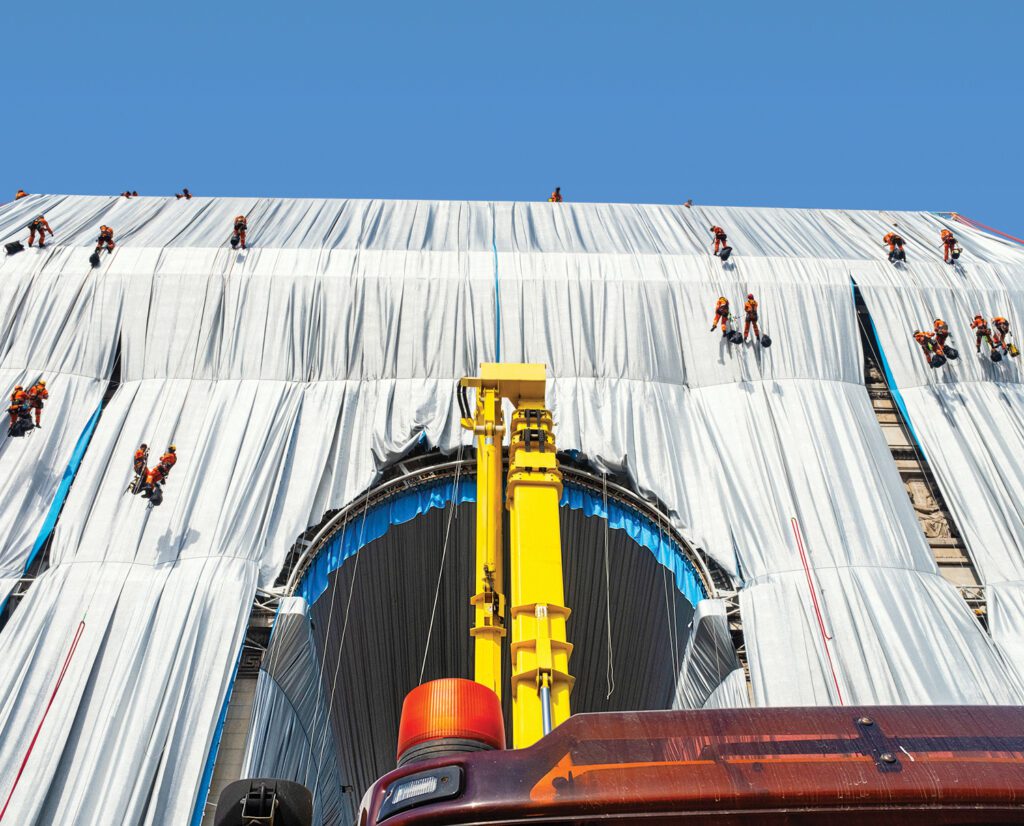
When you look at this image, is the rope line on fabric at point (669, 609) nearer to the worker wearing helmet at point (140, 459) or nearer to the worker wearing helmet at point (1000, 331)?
the worker wearing helmet at point (1000, 331)

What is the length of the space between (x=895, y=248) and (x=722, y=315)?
4781 mm

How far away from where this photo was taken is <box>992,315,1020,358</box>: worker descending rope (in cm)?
1803

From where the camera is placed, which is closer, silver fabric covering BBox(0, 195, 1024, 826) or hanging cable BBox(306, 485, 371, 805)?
silver fabric covering BBox(0, 195, 1024, 826)

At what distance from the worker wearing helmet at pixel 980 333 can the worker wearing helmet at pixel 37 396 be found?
16791 millimetres

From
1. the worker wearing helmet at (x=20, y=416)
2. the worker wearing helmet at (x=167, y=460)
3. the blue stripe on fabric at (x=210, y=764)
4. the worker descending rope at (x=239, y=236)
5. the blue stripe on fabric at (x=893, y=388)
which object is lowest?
the blue stripe on fabric at (x=210, y=764)

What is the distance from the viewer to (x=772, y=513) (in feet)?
50.8

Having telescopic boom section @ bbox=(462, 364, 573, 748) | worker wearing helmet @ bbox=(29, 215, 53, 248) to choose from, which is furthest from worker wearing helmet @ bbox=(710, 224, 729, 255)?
worker wearing helmet @ bbox=(29, 215, 53, 248)

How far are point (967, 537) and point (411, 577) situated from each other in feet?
31.9

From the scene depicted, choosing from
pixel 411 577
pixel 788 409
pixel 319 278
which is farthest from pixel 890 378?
pixel 319 278

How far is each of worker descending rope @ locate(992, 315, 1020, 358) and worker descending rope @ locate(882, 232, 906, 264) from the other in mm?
2305

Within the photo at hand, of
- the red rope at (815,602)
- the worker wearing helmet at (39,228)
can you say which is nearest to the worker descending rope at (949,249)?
the red rope at (815,602)

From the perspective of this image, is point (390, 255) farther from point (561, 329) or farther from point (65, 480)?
point (65, 480)

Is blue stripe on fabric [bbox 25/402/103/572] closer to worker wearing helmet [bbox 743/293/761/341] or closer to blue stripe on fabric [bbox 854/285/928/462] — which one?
worker wearing helmet [bbox 743/293/761/341]

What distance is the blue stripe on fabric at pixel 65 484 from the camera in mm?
14711
